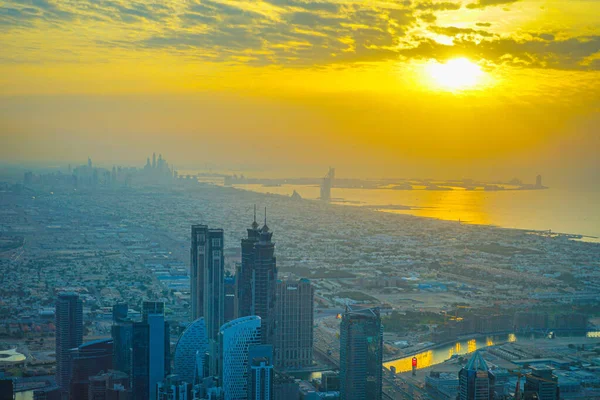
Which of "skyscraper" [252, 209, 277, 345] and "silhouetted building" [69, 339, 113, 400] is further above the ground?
"skyscraper" [252, 209, 277, 345]

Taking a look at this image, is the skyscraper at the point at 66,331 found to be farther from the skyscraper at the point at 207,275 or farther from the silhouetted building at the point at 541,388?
the silhouetted building at the point at 541,388

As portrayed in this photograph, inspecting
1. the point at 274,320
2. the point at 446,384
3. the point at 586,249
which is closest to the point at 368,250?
the point at 586,249

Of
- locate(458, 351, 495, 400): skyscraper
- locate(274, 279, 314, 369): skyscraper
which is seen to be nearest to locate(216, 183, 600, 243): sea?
locate(274, 279, 314, 369): skyscraper

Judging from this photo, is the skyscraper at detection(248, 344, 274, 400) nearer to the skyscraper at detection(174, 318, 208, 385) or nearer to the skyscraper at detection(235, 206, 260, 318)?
the skyscraper at detection(174, 318, 208, 385)

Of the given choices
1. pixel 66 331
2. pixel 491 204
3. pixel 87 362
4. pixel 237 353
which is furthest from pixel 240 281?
pixel 491 204

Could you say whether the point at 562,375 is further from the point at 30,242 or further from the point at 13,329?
the point at 30,242

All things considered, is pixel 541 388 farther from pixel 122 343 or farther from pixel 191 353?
pixel 122 343
